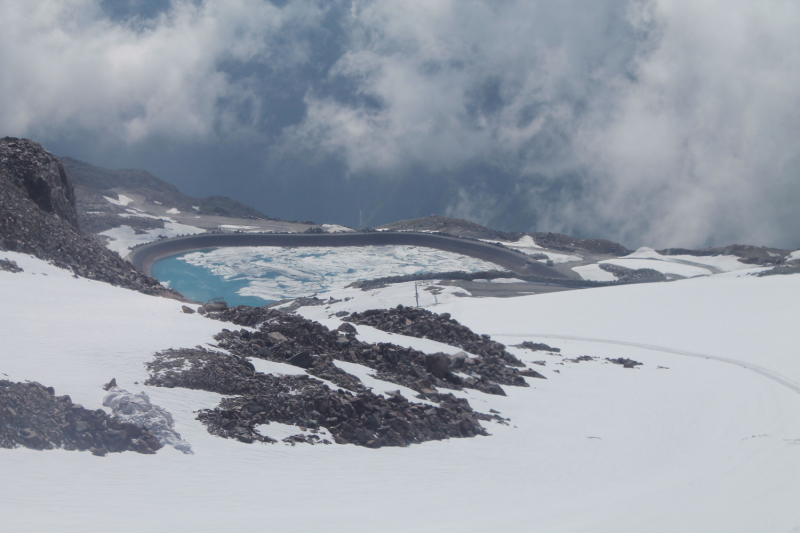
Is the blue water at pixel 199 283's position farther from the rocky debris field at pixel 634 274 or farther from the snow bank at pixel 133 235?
the rocky debris field at pixel 634 274

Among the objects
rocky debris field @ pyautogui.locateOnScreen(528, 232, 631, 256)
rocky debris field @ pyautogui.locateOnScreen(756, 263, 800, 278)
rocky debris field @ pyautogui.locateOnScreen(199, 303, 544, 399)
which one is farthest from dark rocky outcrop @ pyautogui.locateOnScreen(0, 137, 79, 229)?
rocky debris field @ pyautogui.locateOnScreen(528, 232, 631, 256)

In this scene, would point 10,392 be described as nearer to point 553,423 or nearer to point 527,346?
point 553,423

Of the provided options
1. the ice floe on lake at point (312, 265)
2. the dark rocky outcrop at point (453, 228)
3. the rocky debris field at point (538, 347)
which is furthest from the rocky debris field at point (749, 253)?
the rocky debris field at point (538, 347)

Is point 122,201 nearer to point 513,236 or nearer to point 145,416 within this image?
point 513,236

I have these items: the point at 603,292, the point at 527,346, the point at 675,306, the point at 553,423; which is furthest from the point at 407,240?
the point at 553,423

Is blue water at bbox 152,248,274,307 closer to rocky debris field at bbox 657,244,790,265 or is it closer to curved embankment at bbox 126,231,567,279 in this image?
curved embankment at bbox 126,231,567,279
